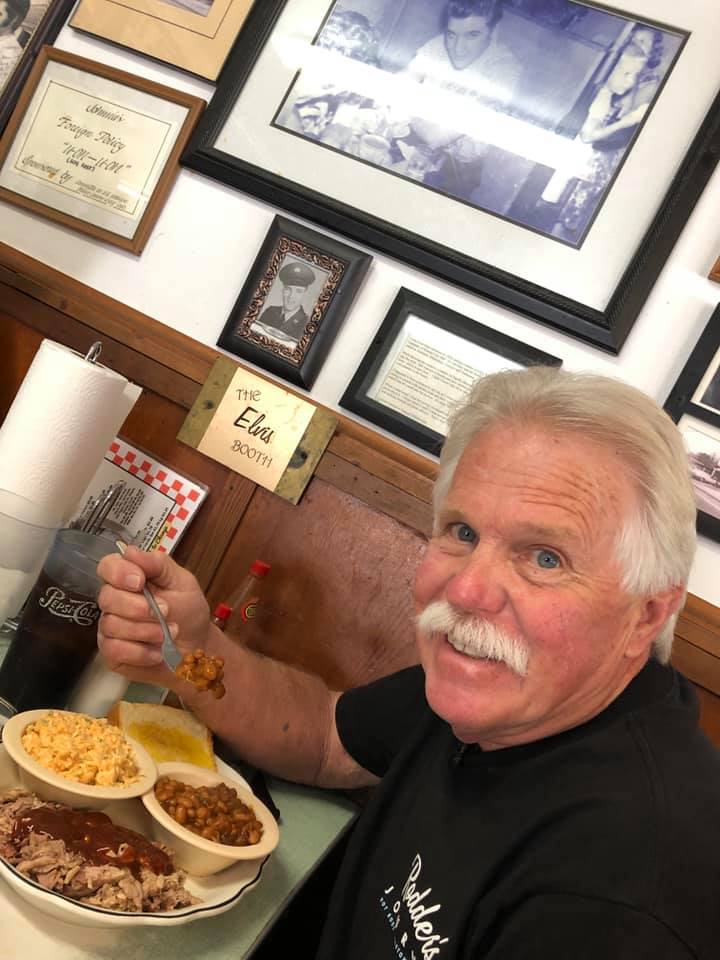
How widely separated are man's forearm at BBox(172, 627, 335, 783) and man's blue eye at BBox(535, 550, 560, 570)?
24.8 inches

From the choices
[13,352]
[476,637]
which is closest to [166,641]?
[476,637]

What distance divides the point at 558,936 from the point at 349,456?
1005mm

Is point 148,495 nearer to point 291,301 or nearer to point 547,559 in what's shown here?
point 291,301

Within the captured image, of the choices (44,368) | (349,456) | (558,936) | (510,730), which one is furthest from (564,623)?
(44,368)

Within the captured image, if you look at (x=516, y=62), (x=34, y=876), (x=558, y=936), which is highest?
(x=516, y=62)

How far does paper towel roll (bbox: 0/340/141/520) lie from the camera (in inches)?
57.4

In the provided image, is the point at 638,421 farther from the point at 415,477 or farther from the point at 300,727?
the point at 300,727

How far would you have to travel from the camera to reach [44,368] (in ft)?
4.80

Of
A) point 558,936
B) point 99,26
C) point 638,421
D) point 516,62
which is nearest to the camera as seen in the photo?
point 558,936

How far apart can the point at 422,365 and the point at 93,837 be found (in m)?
1.01

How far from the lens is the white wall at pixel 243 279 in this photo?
5.05 feet

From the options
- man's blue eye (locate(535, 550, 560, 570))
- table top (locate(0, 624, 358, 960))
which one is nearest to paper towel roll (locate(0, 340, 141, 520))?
table top (locate(0, 624, 358, 960))

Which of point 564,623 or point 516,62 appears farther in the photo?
point 516,62

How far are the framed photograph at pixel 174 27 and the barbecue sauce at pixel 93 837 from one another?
146 centimetres
